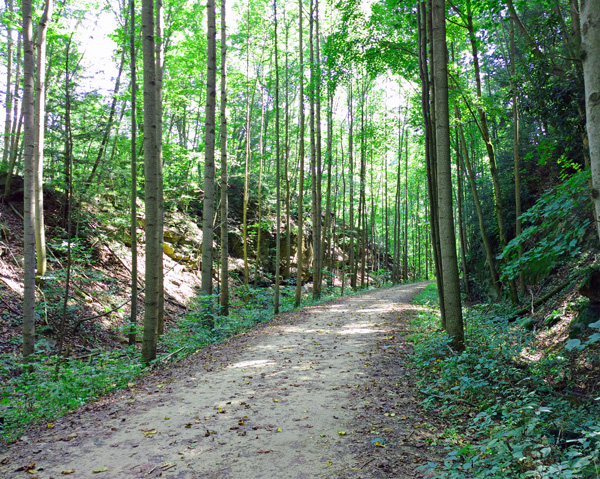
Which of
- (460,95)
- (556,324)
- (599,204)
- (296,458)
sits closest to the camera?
(599,204)

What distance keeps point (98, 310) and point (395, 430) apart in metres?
10.5

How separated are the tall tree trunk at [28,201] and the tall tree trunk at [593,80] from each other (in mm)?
9181

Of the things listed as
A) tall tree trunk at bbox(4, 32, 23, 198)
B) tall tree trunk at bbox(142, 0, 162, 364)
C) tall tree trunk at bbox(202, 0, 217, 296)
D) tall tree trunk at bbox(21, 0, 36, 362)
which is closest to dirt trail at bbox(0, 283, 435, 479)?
tall tree trunk at bbox(142, 0, 162, 364)

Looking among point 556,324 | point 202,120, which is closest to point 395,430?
point 556,324

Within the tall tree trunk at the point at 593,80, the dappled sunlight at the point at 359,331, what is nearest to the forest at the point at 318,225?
the tall tree trunk at the point at 593,80

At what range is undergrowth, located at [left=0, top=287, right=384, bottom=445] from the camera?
4.98 metres

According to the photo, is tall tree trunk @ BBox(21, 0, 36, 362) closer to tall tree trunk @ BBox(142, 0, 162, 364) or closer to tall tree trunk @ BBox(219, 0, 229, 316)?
tall tree trunk @ BBox(142, 0, 162, 364)

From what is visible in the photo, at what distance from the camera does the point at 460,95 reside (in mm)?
10359

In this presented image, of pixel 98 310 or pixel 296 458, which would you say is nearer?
pixel 296 458

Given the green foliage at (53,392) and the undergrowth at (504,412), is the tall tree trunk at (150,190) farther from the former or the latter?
the undergrowth at (504,412)

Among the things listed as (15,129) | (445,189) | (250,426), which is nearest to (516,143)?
(445,189)

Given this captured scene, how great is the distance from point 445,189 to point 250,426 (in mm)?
4692

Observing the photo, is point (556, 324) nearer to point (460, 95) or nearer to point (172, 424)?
point (460, 95)

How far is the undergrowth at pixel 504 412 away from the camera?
2701mm
